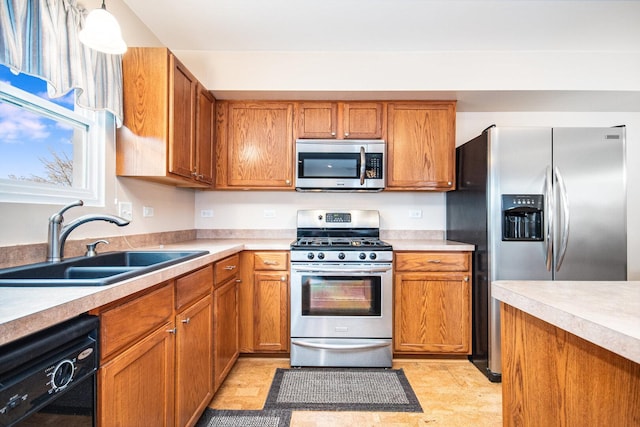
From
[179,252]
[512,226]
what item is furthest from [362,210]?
[179,252]

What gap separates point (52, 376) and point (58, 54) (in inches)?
54.8

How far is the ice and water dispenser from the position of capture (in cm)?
221

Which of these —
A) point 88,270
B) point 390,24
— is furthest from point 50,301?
point 390,24

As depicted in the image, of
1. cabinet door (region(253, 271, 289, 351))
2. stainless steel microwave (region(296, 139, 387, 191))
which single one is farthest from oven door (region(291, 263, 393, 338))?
stainless steel microwave (region(296, 139, 387, 191))

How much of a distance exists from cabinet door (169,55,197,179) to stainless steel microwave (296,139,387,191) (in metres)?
0.87

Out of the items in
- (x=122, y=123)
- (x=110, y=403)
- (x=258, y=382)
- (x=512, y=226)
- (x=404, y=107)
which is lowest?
(x=258, y=382)

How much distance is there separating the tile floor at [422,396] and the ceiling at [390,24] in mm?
2518

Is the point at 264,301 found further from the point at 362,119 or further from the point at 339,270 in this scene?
the point at 362,119

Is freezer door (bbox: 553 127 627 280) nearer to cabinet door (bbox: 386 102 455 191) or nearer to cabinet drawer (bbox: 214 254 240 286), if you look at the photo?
cabinet door (bbox: 386 102 455 191)

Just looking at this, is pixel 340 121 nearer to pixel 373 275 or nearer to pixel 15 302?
pixel 373 275

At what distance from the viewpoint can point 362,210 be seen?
2.98 m

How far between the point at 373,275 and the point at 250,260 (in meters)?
0.96

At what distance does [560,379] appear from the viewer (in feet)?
2.91

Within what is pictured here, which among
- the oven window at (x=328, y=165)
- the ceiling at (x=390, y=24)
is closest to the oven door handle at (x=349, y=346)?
the oven window at (x=328, y=165)
